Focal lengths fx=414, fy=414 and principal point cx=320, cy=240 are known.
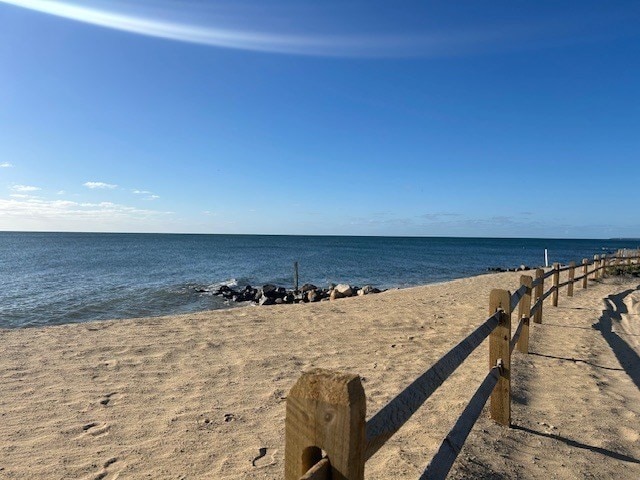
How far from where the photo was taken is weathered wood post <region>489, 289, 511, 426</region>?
4016mm

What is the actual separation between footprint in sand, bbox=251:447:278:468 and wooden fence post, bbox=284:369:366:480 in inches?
100

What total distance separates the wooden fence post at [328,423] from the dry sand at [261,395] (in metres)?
2.33

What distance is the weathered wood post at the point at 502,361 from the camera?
4.02 metres

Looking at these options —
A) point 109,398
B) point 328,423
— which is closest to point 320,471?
point 328,423

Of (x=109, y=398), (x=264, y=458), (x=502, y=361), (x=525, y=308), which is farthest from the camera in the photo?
(x=525, y=308)

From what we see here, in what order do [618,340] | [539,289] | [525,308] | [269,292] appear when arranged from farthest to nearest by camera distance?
[269,292] → [539,289] → [618,340] → [525,308]

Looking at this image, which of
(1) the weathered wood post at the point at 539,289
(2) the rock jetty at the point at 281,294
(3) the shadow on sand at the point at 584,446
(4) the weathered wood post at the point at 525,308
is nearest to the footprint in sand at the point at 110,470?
(3) the shadow on sand at the point at 584,446

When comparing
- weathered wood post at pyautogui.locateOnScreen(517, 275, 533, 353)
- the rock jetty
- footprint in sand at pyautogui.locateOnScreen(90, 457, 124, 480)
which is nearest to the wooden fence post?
footprint in sand at pyautogui.locateOnScreen(90, 457, 124, 480)

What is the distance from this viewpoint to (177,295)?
19.7 m

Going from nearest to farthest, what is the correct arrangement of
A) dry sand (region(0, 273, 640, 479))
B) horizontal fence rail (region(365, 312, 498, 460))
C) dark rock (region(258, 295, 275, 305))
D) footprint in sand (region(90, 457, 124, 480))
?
horizontal fence rail (region(365, 312, 498, 460))
footprint in sand (region(90, 457, 124, 480))
dry sand (region(0, 273, 640, 479))
dark rock (region(258, 295, 275, 305))

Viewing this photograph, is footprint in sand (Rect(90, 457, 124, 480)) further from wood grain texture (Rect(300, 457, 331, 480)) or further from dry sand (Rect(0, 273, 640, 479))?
wood grain texture (Rect(300, 457, 331, 480))

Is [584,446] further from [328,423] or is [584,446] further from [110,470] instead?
[110,470]

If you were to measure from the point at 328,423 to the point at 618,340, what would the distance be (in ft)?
28.3

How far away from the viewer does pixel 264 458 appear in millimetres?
3619
